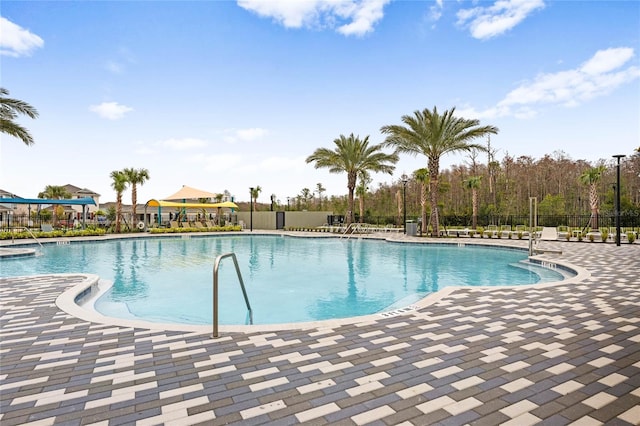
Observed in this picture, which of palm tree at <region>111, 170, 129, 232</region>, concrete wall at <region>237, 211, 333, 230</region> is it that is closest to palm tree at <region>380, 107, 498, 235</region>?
concrete wall at <region>237, 211, 333, 230</region>

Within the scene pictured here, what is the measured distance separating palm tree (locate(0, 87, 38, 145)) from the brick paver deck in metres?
10.5

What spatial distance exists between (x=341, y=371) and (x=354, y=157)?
20.6 metres

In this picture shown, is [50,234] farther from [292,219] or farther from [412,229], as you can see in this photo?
[412,229]

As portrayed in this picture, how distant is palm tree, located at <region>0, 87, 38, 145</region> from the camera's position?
38.2ft

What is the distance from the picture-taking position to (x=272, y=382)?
267 centimetres

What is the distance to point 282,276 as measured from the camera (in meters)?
9.60

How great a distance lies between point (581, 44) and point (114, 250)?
63.1 feet

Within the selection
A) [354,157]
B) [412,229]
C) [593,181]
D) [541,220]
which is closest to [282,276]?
[412,229]

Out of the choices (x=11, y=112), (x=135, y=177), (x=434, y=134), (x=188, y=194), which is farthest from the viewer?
(x=188, y=194)

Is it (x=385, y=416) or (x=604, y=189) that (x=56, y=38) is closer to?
(x=385, y=416)

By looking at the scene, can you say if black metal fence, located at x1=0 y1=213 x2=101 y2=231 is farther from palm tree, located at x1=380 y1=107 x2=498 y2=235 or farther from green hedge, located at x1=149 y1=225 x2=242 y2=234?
palm tree, located at x1=380 y1=107 x2=498 y2=235

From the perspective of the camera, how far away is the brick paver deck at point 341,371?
2.24 m

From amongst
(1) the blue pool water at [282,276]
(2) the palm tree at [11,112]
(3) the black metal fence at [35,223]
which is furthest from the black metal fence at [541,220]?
(3) the black metal fence at [35,223]

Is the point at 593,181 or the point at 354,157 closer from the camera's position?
the point at 593,181
